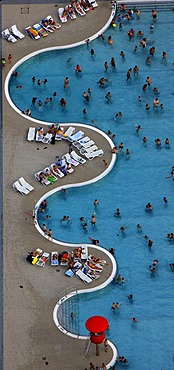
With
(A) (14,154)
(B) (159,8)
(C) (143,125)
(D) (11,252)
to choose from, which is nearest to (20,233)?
(D) (11,252)

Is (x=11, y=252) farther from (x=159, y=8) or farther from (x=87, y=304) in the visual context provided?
(x=159, y=8)

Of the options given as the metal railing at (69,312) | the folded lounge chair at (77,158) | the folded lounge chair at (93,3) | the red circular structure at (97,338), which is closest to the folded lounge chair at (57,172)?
the folded lounge chair at (77,158)

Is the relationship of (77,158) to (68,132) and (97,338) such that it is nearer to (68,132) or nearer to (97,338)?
(68,132)

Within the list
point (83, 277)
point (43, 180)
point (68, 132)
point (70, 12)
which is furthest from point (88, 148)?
point (70, 12)

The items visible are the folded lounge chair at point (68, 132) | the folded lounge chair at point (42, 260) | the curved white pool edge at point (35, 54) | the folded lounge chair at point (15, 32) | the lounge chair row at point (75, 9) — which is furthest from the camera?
the lounge chair row at point (75, 9)

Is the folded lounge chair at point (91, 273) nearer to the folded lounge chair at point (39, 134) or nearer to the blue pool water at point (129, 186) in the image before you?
the blue pool water at point (129, 186)
